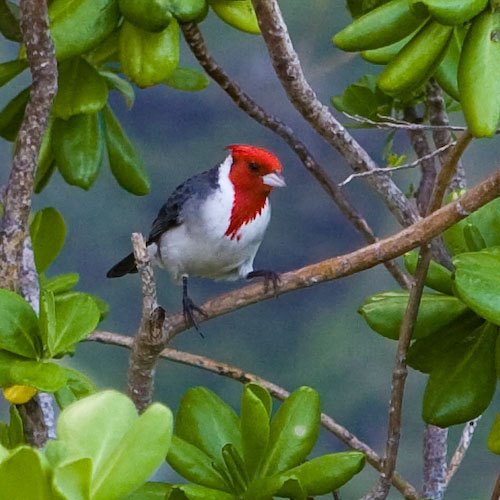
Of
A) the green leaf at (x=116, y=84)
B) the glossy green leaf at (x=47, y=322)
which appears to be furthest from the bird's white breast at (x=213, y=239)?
the glossy green leaf at (x=47, y=322)

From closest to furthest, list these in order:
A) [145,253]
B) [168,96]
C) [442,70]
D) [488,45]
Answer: [488,45] < [145,253] < [442,70] < [168,96]

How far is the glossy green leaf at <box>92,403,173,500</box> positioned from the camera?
1.51 feet

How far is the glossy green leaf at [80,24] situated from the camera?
0.88 meters

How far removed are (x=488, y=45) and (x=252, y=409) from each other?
293mm

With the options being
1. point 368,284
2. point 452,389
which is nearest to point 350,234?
point 368,284

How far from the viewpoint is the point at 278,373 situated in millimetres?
1902

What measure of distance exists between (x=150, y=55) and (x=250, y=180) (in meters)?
0.48

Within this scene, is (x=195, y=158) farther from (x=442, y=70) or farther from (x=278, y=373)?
(x=442, y=70)

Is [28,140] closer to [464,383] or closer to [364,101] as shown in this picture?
[464,383]

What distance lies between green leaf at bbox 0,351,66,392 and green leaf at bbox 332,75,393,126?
618 mm

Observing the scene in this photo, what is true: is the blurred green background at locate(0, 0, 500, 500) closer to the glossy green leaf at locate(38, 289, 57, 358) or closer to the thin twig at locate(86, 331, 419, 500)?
the thin twig at locate(86, 331, 419, 500)

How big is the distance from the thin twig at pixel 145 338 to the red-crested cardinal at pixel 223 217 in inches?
17.7

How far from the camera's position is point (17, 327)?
28.0 inches

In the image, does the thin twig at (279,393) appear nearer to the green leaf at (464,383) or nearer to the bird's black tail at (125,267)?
the green leaf at (464,383)
